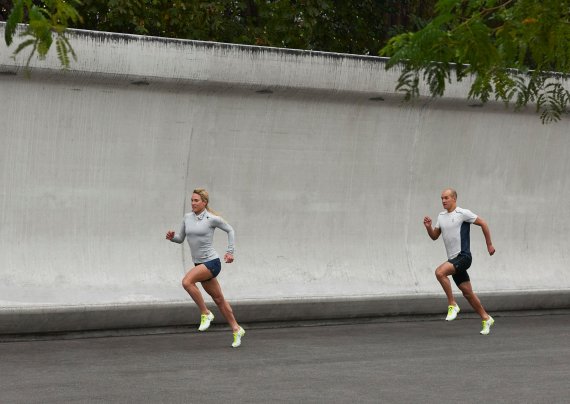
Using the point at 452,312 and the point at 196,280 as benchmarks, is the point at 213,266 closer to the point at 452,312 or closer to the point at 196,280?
the point at 196,280

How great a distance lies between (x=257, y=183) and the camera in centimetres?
1571

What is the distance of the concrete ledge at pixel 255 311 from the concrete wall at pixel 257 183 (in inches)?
0.8

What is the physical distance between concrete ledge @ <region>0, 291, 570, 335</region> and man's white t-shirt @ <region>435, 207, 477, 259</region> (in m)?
1.10

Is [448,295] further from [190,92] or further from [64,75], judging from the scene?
[64,75]

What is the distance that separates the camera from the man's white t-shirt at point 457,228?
14945 millimetres

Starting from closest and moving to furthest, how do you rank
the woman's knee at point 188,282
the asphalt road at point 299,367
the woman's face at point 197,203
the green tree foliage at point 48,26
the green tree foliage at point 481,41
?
1. the green tree foliage at point 48,26
2. the green tree foliage at point 481,41
3. the asphalt road at point 299,367
4. the woman's knee at point 188,282
5. the woman's face at point 197,203

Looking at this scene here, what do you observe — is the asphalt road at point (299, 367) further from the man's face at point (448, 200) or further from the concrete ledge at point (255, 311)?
the man's face at point (448, 200)

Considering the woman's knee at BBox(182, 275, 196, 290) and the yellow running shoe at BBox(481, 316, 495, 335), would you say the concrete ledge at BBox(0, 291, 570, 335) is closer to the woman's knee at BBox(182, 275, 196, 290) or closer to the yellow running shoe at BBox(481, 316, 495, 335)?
the woman's knee at BBox(182, 275, 196, 290)

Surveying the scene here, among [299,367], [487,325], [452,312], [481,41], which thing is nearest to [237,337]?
[299,367]

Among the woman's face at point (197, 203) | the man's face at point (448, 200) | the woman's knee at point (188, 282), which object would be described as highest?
the man's face at point (448, 200)

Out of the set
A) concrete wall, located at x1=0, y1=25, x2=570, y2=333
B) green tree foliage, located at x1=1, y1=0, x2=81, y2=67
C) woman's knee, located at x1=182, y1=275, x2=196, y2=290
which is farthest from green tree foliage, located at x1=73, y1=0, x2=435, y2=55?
green tree foliage, located at x1=1, y1=0, x2=81, y2=67

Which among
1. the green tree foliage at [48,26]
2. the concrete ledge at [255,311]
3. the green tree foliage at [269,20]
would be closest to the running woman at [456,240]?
the concrete ledge at [255,311]

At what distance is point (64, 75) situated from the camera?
46.2ft

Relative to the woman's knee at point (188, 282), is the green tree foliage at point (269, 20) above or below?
above
